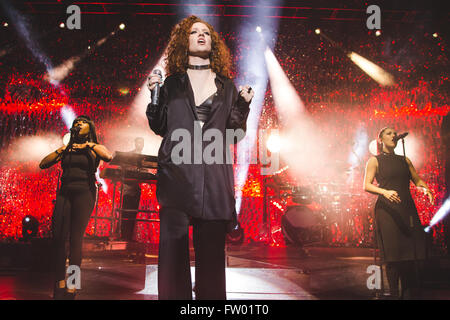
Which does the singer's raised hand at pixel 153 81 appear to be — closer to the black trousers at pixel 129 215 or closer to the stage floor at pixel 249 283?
the stage floor at pixel 249 283

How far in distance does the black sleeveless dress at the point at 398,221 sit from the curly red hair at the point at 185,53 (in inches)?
78.7

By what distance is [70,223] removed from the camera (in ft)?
9.09

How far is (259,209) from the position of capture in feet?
27.5

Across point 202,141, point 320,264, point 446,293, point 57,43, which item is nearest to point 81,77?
point 57,43

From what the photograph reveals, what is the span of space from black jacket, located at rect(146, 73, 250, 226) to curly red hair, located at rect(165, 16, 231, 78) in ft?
0.31

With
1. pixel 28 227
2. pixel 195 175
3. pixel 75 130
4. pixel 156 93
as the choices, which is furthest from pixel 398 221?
pixel 28 227

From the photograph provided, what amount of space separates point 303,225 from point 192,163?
15.4 feet

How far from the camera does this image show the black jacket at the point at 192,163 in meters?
1.29

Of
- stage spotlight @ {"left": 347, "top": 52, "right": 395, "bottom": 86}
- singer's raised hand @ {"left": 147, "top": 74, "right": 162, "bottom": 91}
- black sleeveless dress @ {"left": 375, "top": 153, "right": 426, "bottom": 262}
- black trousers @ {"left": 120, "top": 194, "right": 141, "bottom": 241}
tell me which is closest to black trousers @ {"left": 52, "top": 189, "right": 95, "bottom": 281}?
singer's raised hand @ {"left": 147, "top": 74, "right": 162, "bottom": 91}

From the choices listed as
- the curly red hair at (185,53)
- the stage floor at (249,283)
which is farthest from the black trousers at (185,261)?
the stage floor at (249,283)

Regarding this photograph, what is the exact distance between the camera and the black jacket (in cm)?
129

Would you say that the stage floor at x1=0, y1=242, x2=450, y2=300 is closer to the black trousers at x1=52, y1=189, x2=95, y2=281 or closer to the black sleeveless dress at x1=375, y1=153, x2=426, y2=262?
the black trousers at x1=52, y1=189, x2=95, y2=281
